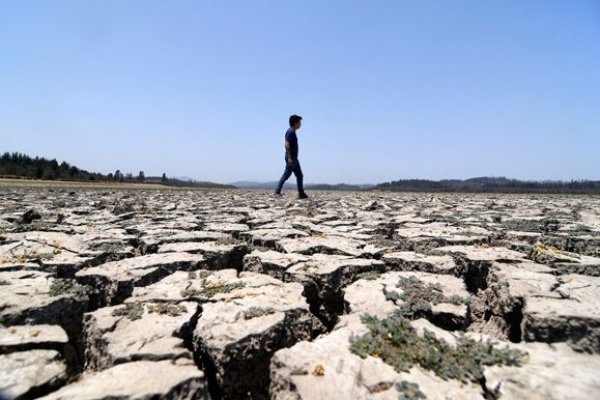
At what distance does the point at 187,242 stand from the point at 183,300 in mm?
1387

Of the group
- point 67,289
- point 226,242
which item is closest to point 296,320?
point 67,289

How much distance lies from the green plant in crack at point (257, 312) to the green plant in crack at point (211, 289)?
1.14ft

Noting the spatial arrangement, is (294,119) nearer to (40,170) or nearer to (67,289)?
(67,289)

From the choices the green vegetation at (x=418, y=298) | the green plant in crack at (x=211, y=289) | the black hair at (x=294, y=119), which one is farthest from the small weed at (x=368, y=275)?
the black hair at (x=294, y=119)

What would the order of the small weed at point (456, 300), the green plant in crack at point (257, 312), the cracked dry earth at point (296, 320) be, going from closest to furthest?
the cracked dry earth at point (296, 320)
the green plant in crack at point (257, 312)
the small weed at point (456, 300)

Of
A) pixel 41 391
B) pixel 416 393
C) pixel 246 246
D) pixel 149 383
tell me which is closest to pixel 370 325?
pixel 416 393

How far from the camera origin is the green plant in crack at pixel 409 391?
1.14m

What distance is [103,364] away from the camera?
146 cm

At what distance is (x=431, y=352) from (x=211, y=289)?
1.23 m

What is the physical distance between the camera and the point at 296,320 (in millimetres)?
1787

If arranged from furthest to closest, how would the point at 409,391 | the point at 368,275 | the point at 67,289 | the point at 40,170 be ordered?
the point at 40,170 → the point at 368,275 → the point at 67,289 → the point at 409,391

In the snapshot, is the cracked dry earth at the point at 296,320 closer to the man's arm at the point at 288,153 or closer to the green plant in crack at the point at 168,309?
the green plant in crack at the point at 168,309

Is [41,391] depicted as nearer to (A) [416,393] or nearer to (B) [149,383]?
(B) [149,383]

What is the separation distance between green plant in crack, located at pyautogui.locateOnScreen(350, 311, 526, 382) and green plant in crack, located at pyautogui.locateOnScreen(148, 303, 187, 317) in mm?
841
